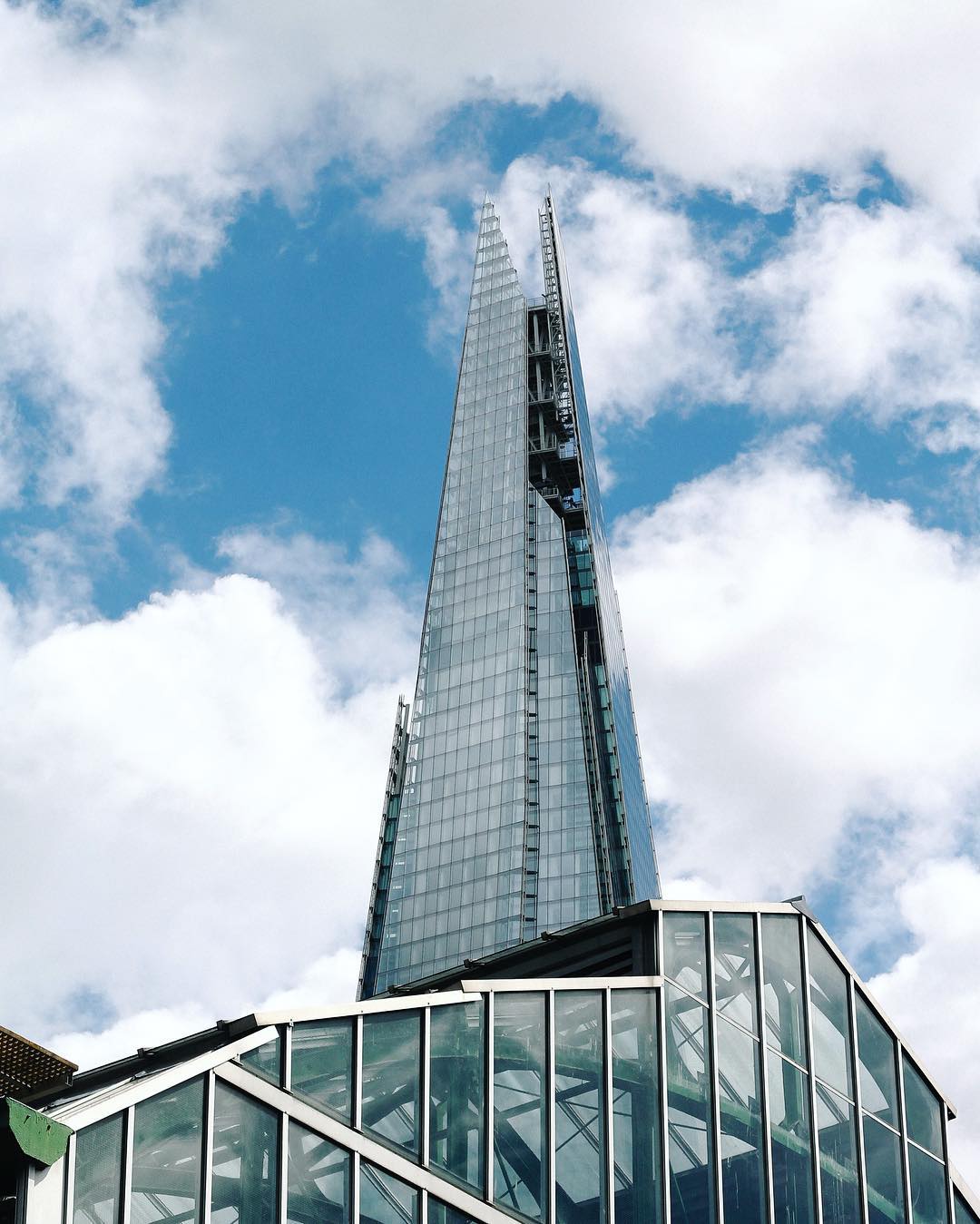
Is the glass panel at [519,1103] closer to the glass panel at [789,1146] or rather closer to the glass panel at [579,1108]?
the glass panel at [579,1108]

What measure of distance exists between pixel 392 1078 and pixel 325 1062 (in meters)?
1.57

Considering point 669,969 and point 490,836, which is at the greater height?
point 490,836

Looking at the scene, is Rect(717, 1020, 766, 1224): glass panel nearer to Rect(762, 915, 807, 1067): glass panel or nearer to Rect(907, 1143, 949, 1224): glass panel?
Rect(762, 915, 807, 1067): glass panel

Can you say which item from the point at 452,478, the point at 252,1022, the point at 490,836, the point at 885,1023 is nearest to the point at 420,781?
the point at 490,836

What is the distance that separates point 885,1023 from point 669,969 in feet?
22.7

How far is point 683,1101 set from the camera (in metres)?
35.0

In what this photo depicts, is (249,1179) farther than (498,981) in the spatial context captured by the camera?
No

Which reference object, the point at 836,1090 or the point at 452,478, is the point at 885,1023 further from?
the point at 452,478

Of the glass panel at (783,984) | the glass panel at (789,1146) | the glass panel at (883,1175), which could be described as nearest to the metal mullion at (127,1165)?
the glass panel at (789,1146)

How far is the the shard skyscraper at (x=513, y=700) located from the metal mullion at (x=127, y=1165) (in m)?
116

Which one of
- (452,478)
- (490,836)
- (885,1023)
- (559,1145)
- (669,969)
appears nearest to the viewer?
(559,1145)

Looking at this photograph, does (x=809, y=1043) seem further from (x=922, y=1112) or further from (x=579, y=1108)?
(x=579, y=1108)

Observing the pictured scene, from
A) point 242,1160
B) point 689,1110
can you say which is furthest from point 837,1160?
point 242,1160

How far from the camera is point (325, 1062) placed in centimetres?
2975
